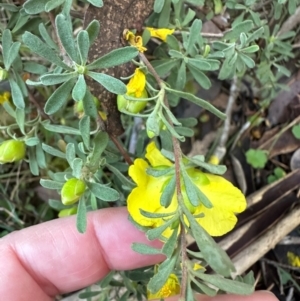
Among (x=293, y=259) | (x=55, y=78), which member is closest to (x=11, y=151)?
(x=55, y=78)

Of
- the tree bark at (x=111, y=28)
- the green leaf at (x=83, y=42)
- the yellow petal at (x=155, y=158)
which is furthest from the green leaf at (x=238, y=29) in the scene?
the green leaf at (x=83, y=42)

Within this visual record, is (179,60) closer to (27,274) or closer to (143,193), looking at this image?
(143,193)

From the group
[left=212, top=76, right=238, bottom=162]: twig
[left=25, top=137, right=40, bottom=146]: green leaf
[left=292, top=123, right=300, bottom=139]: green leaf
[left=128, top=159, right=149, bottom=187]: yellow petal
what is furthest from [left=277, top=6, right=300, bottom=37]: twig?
[left=25, top=137, right=40, bottom=146]: green leaf

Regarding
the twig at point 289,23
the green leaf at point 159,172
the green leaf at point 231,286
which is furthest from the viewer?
the twig at point 289,23

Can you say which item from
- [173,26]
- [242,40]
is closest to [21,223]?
[173,26]

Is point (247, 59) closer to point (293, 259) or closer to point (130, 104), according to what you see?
point (130, 104)

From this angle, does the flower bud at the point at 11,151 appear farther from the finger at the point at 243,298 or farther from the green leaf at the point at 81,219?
the finger at the point at 243,298
